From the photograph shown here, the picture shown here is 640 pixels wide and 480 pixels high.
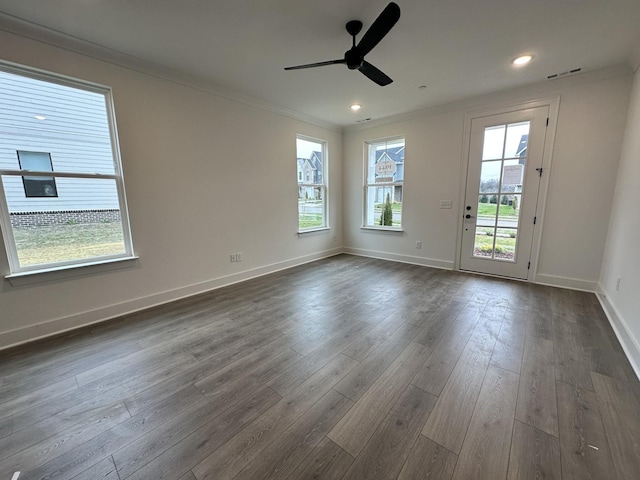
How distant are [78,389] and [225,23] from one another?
9.54 ft

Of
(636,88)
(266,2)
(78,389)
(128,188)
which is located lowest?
(78,389)

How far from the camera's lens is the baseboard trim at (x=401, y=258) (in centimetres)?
438

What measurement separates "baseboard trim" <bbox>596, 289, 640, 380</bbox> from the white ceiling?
2481 mm

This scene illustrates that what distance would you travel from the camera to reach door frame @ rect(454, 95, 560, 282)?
3.29 metres

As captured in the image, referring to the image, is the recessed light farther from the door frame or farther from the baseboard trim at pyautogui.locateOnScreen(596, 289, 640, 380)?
the baseboard trim at pyautogui.locateOnScreen(596, 289, 640, 380)

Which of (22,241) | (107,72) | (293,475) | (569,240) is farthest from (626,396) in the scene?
(107,72)

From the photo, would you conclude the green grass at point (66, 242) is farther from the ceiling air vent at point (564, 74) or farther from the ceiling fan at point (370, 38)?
the ceiling air vent at point (564, 74)

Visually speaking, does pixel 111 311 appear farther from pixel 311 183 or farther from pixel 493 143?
pixel 493 143

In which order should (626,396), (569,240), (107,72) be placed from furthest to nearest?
(569,240) → (107,72) → (626,396)

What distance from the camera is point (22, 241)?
88.2 inches

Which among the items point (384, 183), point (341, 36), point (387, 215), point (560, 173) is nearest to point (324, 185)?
point (384, 183)

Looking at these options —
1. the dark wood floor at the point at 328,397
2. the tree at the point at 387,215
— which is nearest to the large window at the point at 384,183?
the tree at the point at 387,215

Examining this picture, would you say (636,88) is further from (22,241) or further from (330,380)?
(22,241)

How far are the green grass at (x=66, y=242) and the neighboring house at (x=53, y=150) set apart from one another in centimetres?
8
